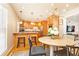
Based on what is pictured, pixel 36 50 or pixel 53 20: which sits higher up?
pixel 53 20

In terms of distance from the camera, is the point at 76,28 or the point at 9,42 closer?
the point at 76,28

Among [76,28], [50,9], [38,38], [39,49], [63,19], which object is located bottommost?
[39,49]

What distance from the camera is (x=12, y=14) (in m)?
3.21

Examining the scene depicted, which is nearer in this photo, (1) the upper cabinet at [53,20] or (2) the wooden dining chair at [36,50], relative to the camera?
(1) the upper cabinet at [53,20]

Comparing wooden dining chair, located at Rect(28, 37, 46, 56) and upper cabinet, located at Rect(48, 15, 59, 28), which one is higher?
upper cabinet, located at Rect(48, 15, 59, 28)

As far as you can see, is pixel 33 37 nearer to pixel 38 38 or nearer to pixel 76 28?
pixel 38 38

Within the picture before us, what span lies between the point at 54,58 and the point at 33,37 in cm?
131

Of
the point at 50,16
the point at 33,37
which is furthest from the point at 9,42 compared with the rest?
the point at 50,16

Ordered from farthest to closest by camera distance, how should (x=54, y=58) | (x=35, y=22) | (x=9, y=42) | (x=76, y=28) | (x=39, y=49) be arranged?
1. (x=9, y=42)
2. (x=39, y=49)
3. (x=76, y=28)
4. (x=35, y=22)
5. (x=54, y=58)

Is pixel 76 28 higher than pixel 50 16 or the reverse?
the reverse

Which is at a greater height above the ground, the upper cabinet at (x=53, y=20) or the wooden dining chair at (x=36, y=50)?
the upper cabinet at (x=53, y=20)

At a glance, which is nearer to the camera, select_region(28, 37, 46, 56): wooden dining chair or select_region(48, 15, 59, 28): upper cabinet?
select_region(48, 15, 59, 28): upper cabinet

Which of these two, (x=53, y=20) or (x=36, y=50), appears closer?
(x=53, y=20)

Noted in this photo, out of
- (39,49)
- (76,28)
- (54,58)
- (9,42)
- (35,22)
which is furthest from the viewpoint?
(9,42)
